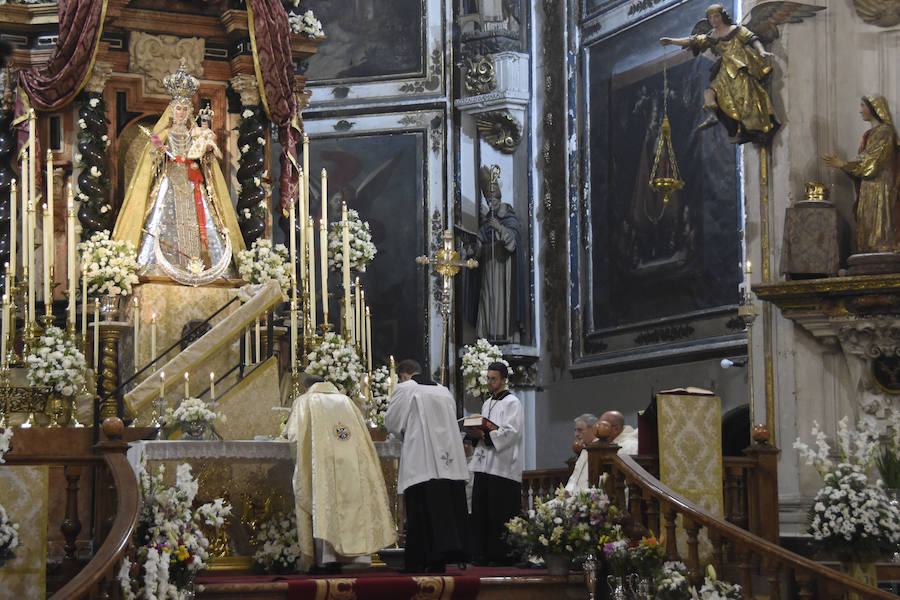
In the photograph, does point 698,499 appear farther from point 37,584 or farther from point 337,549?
point 37,584

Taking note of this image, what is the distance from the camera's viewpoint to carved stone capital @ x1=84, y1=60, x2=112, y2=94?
1286 centimetres

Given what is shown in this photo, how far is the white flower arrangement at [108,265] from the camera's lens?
11844mm

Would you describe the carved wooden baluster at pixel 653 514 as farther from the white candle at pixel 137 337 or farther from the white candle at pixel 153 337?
the white candle at pixel 137 337

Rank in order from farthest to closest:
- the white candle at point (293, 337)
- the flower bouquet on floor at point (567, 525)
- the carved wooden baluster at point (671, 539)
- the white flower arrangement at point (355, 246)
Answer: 1. the white flower arrangement at point (355, 246)
2. the white candle at point (293, 337)
3. the flower bouquet on floor at point (567, 525)
4. the carved wooden baluster at point (671, 539)

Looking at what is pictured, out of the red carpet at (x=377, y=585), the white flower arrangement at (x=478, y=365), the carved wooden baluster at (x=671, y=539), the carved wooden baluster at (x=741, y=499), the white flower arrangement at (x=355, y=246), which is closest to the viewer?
the carved wooden baluster at (x=671, y=539)

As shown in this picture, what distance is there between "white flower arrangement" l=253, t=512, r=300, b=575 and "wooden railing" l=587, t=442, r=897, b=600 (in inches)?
81.8

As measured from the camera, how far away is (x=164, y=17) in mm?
13547

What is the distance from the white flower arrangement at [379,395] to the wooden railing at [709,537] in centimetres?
299

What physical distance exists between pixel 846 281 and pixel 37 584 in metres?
5.56

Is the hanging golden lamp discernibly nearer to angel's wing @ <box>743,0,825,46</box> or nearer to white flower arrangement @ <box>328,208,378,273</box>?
white flower arrangement @ <box>328,208,378,273</box>

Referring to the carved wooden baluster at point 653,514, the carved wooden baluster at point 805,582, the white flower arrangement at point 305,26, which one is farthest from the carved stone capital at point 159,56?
the carved wooden baluster at point 805,582

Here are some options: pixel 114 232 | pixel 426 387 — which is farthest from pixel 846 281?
pixel 114 232

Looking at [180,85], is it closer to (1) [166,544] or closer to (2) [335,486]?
(2) [335,486]

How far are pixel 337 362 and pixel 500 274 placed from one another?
229 inches
